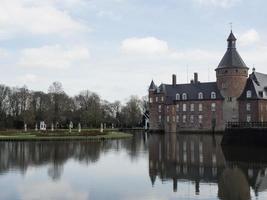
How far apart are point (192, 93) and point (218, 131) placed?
8.98 m

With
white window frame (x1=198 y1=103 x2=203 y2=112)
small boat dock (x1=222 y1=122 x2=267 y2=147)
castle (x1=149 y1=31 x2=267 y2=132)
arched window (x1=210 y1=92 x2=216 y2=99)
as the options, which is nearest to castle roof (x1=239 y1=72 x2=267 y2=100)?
castle (x1=149 y1=31 x2=267 y2=132)

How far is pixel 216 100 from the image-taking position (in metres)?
68.9

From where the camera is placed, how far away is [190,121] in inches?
2849

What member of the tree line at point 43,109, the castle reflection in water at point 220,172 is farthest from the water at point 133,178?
the tree line at point 43,109

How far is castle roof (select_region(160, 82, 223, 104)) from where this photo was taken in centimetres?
7019

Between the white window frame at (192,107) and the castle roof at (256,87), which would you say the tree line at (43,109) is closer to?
the white window frame at (192,107)

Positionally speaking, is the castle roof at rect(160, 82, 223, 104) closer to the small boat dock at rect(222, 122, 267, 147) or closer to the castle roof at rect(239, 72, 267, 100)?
the castle roof at rect(239, 72, 267, 100)

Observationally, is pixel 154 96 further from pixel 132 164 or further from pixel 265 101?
pixel 132 164

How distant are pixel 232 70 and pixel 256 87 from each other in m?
5.04

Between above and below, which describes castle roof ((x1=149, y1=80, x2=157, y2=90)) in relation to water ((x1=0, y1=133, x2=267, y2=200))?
above

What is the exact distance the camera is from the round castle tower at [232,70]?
64.4 metres

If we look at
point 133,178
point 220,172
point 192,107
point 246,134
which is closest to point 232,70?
point 192,107

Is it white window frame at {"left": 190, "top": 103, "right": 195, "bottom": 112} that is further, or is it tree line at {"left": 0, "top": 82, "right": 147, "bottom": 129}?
tree line at {"left": 0, "top": 82, "right": 147, "bottom": 129}

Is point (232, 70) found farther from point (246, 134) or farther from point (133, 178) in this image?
point (133, 178)
